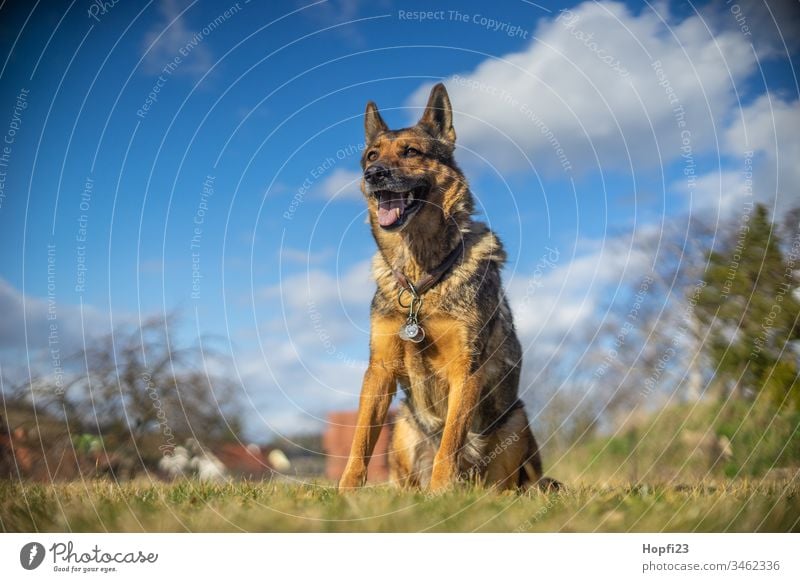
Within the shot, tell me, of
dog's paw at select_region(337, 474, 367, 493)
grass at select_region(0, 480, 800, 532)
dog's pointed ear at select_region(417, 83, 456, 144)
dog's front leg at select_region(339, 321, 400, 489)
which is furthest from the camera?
dog's pointed ear at select_region(417, 83, 456, 144)

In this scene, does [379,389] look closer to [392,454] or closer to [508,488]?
[392,454]

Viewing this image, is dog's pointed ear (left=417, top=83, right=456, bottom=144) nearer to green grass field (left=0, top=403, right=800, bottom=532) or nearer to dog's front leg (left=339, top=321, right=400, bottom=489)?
dog's front leg (left=339, top=321, right=400, bottom=489)

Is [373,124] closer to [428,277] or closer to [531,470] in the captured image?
[428,277]

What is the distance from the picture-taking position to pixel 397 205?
6.27m

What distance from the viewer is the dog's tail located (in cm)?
639

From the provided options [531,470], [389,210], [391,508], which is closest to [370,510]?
[391,508]

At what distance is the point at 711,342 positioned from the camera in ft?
24.7

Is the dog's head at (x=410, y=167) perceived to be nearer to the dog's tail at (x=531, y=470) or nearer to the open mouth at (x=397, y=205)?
the open mouth at (x=397, y=205)

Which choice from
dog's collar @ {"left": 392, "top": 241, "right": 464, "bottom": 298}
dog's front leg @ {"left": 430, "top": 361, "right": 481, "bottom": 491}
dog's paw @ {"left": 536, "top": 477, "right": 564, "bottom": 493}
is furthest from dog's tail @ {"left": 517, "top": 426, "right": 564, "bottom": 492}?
dog's collar @ {"left": 392, "top": 241, "right": 464, "bottom": 298}

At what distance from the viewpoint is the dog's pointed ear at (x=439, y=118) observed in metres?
6.37

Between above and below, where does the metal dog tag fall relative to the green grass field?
above

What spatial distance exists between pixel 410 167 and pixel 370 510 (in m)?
2.90

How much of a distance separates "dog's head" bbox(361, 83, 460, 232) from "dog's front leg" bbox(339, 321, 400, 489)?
97cm

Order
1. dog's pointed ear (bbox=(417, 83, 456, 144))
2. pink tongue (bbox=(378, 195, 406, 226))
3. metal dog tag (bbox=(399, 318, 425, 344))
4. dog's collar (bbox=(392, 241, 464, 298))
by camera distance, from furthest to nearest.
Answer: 1. dog's pointed ear (bbox=(417, 83, 456, 144))
2. pink tongue (bbox=(378, 195, 406, 226))
3. dog's collar (bbox=(392, 241, 464, 298))
4. metal dog tag (bbox=(399, 318, 425, 344))
